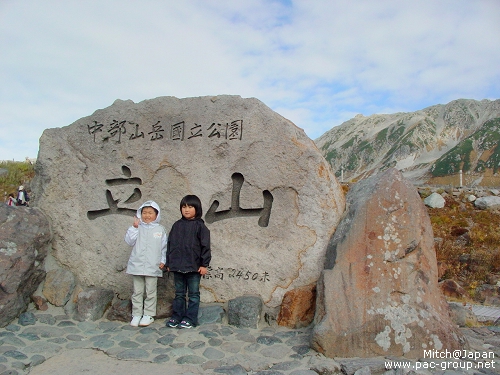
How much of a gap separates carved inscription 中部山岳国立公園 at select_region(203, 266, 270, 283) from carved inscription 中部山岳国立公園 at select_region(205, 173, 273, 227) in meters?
0.57

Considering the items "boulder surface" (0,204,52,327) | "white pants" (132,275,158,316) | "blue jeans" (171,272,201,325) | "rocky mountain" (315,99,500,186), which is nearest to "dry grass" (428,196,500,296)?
"blue jeans" (171,272,201,325)

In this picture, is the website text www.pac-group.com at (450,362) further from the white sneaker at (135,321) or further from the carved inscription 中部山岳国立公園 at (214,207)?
the white sneaker at (135,321)

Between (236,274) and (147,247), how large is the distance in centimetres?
107

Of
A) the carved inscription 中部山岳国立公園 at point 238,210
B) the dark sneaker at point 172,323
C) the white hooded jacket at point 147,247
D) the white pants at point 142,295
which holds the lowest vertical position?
the dark sneaker at point 172,323

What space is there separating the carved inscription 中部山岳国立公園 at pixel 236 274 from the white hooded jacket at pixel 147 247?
0.60m

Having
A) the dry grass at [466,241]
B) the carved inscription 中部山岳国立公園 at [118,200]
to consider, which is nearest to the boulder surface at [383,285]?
the carved inscription 中部山岳国立公園 at [118,200]

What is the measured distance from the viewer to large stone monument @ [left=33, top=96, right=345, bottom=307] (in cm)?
473

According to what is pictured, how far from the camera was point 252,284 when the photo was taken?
15.7 ft

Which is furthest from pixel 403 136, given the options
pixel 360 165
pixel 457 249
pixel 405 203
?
→ pixel 405 203

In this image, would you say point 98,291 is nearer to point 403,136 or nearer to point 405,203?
point 405,203

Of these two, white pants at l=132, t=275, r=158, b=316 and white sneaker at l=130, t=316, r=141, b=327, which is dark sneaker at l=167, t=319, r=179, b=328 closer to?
white pants at l=132, t=275, r=158, b=316

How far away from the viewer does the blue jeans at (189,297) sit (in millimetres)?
4574

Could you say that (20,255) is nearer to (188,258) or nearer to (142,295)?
(142,295)

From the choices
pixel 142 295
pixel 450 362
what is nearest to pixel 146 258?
pixel 142 295
